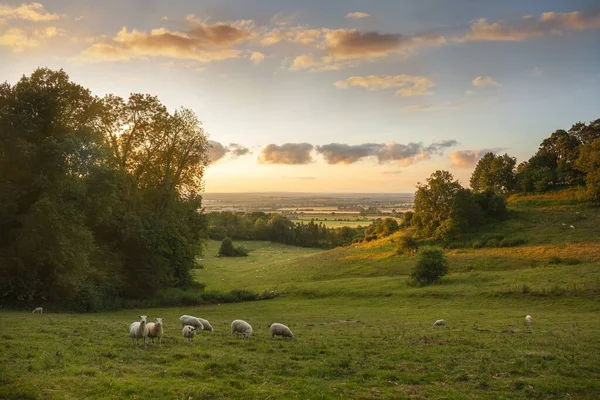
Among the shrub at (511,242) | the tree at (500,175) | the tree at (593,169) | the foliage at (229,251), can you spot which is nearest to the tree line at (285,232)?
the foliage at (229,251)

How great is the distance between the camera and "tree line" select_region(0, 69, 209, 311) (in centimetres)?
2897

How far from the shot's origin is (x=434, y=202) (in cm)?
7319

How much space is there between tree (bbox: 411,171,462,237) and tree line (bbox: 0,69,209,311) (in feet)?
150

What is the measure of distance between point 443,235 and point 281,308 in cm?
3955

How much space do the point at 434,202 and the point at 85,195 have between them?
59.8 m

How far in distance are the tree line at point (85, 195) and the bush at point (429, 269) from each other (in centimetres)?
2763

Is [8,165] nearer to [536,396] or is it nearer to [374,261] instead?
[536,396]

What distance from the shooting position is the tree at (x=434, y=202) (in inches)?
2815

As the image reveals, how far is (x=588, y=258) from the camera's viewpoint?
152 feet

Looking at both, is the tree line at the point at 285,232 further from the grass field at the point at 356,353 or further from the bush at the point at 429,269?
the grass field at the point at 356,353

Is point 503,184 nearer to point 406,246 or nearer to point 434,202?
point 434,202

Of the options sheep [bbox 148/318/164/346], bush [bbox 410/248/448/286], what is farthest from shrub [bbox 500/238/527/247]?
sheep [bbox 148/318/164/346]

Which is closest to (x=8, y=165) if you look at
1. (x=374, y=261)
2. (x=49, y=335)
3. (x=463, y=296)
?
(x=49, y=335)

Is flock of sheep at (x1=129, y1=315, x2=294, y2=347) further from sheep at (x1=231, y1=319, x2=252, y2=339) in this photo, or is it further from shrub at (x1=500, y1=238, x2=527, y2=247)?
shrub at (x1=500, y1=238, x2=527, y2=247)
